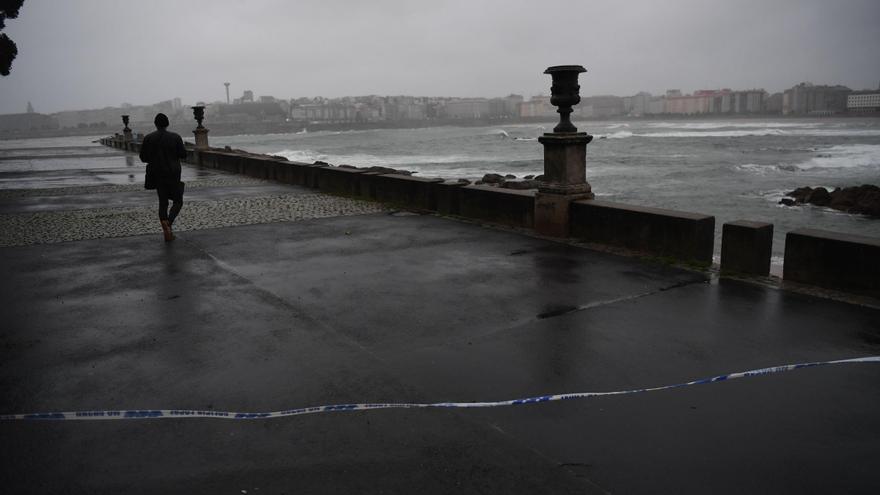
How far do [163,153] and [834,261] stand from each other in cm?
858

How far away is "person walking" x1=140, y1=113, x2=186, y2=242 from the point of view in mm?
9180

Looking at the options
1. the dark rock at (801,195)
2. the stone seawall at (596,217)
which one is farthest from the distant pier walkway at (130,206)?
the dark rock at (801,195)

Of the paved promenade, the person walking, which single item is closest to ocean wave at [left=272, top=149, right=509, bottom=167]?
the person walking

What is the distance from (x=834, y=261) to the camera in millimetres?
5906

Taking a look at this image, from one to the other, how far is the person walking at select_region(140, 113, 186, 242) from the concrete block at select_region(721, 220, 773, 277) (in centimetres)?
734

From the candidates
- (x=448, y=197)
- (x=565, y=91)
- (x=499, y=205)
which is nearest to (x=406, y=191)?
(x=448, y=197)

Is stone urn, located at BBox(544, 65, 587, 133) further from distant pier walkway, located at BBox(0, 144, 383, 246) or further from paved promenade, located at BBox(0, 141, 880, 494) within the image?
distant pier walkway, located at BBox(0, 144, 383, 246)

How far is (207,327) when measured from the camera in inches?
207

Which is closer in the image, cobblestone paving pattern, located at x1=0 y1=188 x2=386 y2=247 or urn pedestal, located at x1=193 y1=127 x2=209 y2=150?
cobblestone paving pattern, located at x1=0 y1=188 x2=386 y2=247

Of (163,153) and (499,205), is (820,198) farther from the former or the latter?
(163,153)

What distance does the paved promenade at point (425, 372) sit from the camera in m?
3.06

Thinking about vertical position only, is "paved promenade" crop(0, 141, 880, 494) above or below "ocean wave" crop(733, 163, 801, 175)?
above

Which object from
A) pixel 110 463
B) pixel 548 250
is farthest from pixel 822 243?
pixel 110 463

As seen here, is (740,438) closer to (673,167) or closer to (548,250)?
(548,250)
